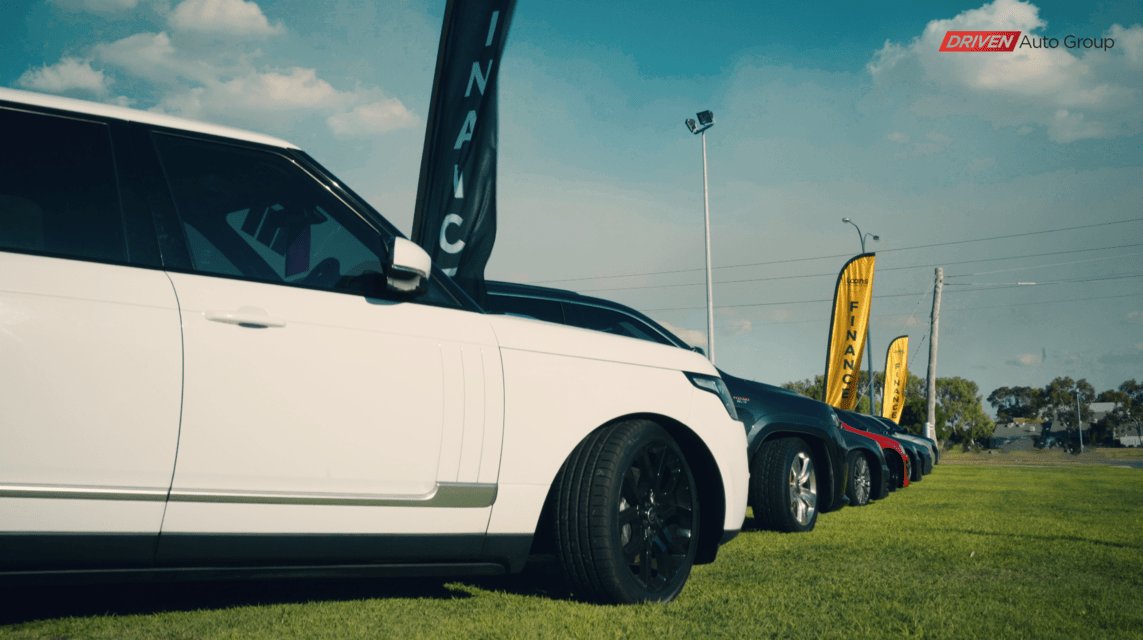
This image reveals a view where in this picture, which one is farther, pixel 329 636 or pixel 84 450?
pixel 329 636

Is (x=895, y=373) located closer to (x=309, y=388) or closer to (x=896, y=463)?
(x=896, y=463)

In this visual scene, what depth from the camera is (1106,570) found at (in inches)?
193

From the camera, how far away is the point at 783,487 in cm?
668

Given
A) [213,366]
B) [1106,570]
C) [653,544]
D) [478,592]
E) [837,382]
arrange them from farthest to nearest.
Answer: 1. [837,382]
2. [1106,570]
3. [478,592]
4. [653,544]
5. [213,366]

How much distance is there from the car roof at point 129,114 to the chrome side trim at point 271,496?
4.10 feet

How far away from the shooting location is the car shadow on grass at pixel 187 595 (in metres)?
3.27

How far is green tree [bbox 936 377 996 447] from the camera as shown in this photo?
87125mm

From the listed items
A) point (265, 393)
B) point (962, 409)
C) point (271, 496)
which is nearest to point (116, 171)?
point (265, 393)

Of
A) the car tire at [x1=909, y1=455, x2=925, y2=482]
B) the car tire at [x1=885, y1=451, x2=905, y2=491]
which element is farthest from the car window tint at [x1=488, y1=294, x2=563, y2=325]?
the car tire at [x1=909, y1=455, x2=925, y2=482]

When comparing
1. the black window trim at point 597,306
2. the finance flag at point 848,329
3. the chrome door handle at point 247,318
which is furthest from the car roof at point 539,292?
the finance flag at point 848,329

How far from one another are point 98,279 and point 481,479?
1482mm

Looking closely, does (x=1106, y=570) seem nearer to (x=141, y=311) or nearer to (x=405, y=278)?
(x=405, y=278)

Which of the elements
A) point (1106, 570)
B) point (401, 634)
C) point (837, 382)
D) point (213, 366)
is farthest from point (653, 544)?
point (837, 382)

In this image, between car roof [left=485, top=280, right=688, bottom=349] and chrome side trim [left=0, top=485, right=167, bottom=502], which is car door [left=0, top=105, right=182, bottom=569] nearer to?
chrome side trim [left=0, top=485, right=167, bottom=502]
